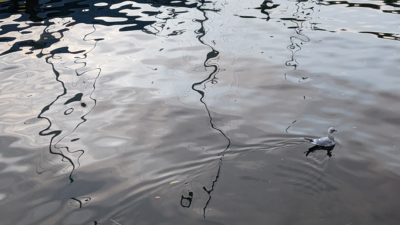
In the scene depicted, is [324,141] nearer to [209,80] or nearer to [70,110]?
[209,80]

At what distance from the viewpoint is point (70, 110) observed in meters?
9.77

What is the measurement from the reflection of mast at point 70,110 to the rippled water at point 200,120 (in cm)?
4

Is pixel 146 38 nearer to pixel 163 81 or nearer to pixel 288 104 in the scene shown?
pixel 163 81

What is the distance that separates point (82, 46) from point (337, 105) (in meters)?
8.46

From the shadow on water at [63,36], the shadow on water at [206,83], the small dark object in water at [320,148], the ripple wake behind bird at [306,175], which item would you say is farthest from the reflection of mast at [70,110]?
the small dark object in water at [320,148]

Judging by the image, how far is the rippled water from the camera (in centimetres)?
657

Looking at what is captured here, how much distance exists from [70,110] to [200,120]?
3.01 m

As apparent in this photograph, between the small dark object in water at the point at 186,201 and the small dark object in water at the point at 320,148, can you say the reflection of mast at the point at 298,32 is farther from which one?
the small dark object in water at the point at 186,201

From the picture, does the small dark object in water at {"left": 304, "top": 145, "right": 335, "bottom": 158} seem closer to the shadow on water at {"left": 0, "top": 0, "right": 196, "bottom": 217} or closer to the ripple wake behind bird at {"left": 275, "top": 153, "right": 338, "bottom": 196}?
the ripple wake behind bird at {"left": 275, "top": 153, "right": 338, "bottom": 196}

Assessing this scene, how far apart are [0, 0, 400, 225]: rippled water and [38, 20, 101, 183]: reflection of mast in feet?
0.14

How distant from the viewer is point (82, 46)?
14055 millimetres

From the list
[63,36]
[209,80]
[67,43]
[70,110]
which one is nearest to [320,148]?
[209,80]

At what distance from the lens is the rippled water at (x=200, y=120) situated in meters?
6.57

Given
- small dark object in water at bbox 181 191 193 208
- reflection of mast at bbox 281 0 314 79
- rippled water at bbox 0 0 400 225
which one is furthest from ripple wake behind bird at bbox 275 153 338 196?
reflection of mast at bbox 281 0 314 79
